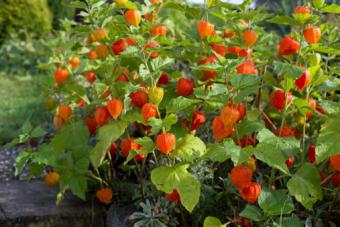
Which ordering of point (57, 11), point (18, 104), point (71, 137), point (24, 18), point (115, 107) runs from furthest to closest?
point (57, 11), point (24, 18), point (18, 104), point (71, 137), point (115, 107)

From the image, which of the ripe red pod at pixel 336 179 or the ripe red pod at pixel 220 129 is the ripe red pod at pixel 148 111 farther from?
the ripe red pod at pixel 336 179

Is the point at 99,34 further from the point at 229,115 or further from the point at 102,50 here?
the point at 229,115

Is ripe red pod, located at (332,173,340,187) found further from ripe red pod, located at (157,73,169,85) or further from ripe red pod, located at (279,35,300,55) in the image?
ripe red pod, located at (157,73,169,85)

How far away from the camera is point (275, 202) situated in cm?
181

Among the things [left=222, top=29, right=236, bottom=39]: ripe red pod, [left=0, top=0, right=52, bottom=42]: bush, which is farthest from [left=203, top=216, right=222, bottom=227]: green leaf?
[left=0, top=0, right=52, bottom=42]: bush

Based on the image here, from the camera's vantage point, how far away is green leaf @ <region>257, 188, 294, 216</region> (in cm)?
175

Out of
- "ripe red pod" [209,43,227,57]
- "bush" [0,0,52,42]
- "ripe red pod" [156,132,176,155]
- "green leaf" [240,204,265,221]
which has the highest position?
"ripe red pod" [209,43,227,57]

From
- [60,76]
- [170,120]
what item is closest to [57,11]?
[60,76]

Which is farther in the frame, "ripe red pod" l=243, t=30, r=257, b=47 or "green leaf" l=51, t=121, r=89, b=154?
"green leaf" l=51, t=121, r=89, b=154

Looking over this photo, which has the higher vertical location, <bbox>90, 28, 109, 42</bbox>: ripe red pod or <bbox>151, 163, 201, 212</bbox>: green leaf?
<bbox>90, 28, 109, 42</bbox>: ripe red pod

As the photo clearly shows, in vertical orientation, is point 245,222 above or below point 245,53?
below

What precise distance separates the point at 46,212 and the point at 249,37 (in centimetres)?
121

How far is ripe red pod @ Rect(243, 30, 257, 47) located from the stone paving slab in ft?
3.44

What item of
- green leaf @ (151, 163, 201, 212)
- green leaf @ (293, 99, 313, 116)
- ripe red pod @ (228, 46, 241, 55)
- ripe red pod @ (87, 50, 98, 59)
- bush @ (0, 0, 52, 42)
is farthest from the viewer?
Result: bush @ (0, 0, 52, 42)
